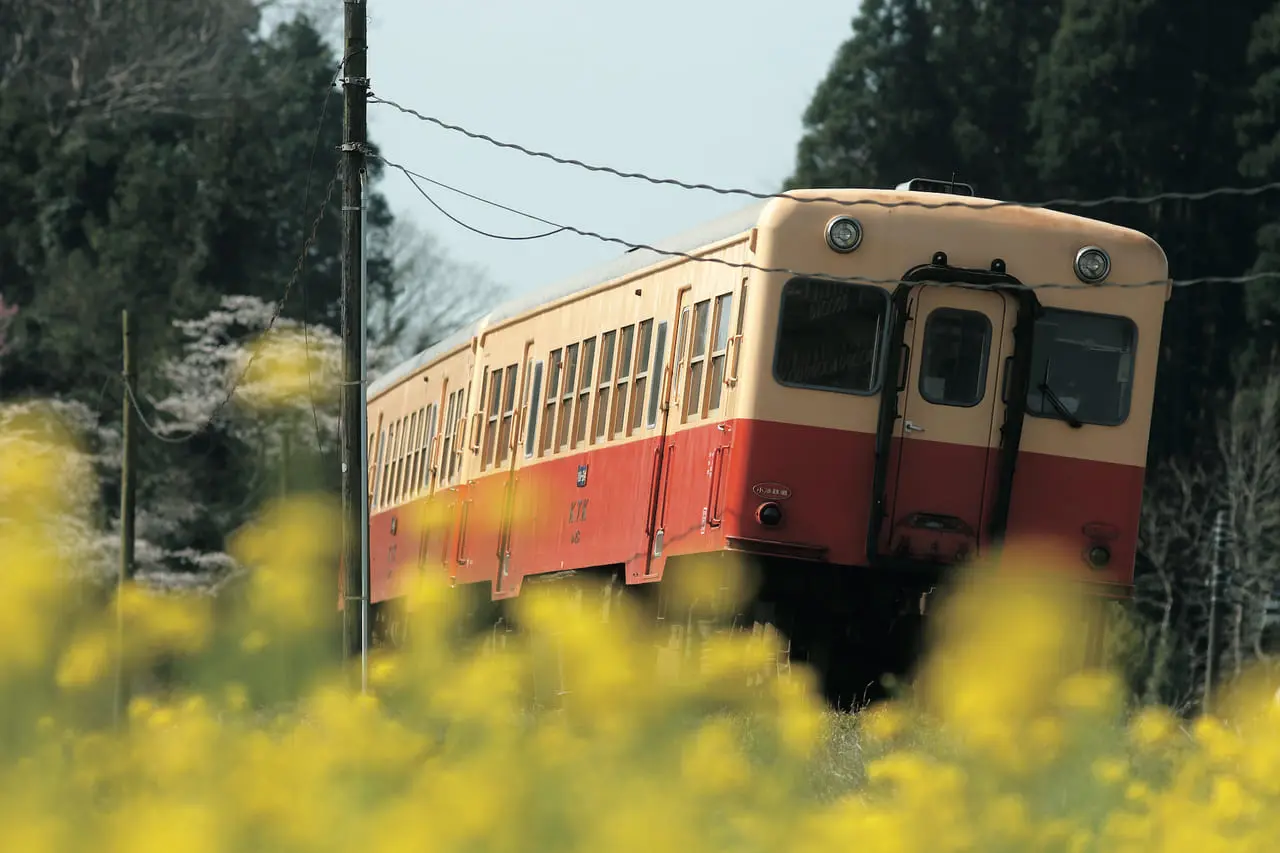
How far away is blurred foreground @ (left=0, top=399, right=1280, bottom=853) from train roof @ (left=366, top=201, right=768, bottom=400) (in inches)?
289

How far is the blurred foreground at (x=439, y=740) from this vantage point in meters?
3.67

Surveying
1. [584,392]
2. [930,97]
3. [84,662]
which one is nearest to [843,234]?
[584,392]

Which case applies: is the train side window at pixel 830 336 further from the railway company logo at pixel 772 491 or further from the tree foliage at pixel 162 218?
the tree foliage at pixel 162 218

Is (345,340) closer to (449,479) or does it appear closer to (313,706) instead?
(449,479)

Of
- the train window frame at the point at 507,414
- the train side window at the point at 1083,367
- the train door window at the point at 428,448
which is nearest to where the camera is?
the train side window at the point at 1083,367

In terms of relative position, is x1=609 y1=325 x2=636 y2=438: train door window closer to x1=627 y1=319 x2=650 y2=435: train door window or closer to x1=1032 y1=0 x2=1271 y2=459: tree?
x1=627 y1=319 x2=650 y2=435: train door window

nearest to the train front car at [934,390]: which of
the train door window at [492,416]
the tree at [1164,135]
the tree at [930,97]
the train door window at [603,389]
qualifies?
the train door window at [603,389]

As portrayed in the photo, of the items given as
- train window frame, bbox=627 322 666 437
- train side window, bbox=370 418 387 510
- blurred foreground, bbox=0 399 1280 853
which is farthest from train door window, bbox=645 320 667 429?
train side window, bbox=370 418 387 510

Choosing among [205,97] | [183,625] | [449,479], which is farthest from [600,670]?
[205,97]

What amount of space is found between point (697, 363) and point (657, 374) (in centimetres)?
75

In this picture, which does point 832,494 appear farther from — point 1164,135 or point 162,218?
point 162,218

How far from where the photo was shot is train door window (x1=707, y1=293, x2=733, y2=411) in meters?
13.3

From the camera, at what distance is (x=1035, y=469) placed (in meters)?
13.2

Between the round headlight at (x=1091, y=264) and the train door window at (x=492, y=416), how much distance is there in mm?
6353
